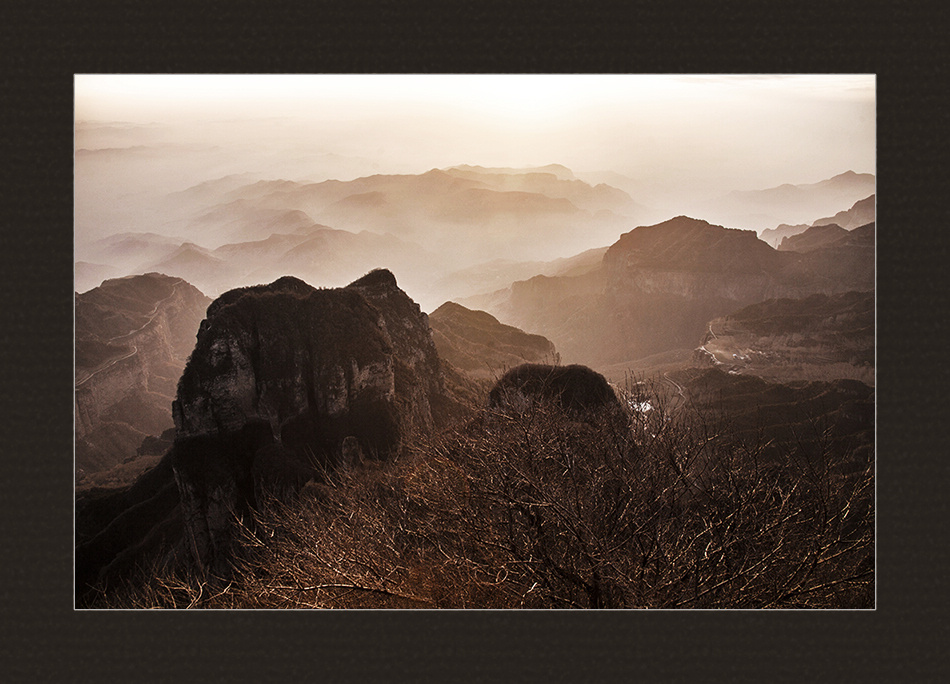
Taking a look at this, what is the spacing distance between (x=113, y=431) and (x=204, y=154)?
170 inches

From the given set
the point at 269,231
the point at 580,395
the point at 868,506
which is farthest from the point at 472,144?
the point at 868,506

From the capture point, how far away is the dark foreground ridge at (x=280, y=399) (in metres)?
10.7

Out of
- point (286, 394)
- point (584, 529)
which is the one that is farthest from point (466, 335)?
point (584, 529)

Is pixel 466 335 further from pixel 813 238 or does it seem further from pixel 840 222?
pixel 840 222

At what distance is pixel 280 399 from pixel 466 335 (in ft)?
10.2

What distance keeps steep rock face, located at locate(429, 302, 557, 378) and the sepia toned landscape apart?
0.04 m

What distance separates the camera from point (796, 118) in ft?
31.9

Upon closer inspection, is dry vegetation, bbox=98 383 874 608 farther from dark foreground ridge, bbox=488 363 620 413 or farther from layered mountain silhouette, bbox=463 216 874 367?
layered mountain silhouette, bbox=463 216 874 367

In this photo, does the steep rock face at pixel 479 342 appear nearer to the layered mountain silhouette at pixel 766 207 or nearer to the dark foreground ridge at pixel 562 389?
the dark foreground ridge at pixel 562 389

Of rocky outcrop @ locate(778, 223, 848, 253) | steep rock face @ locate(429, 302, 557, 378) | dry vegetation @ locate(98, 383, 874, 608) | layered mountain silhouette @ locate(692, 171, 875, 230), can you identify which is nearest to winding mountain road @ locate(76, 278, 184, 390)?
dry vegetation @ locate(98, 383, 874, 608)

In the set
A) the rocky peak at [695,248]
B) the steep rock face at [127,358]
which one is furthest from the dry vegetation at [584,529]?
the rocky peak at [695,248]

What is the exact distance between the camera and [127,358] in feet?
33.6

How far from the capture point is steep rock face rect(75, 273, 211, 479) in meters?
9.79

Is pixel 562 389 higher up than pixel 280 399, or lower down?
higher up
